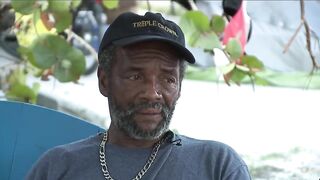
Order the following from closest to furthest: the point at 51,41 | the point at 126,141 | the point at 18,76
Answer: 1. the point at 126,141
2. the point at 51,41
3. the point at 18,76

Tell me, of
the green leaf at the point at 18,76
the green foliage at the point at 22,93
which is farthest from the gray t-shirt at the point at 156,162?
the green leaf at the point at 18,76

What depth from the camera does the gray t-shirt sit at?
A: 1.36m

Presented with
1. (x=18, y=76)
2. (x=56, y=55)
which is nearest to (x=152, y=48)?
(x=56, y=55)

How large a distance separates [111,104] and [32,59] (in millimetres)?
675

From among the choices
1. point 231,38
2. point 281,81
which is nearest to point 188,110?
point 281,81

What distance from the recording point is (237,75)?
6.16 feet

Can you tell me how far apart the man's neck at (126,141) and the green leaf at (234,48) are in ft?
1.73

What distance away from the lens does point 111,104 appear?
1403mm

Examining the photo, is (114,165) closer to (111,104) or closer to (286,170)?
(111,104)

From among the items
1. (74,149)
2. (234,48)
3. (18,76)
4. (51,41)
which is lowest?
(18,76)

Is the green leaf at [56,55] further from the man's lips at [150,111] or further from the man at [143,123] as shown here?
the man's lips at [150,111]

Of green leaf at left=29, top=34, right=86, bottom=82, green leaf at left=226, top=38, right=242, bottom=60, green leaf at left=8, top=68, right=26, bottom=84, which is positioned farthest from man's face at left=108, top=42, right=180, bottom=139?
green leaf at left=8, top=68, right=26, bottom=84

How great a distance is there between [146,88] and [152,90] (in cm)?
2

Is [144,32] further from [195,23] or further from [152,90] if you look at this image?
[195,23]
